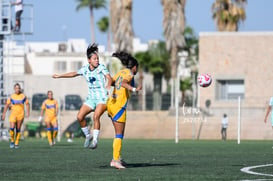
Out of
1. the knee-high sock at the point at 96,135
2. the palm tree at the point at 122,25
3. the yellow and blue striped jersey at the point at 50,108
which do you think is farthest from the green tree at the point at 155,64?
the knee-high sock at the point at 96,135

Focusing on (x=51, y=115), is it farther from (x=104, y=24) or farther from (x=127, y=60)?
(x=104, y=24)

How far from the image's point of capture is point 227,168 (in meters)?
14.9

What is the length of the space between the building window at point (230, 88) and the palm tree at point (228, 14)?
1284 cm

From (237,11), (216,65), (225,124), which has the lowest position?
(225,124)

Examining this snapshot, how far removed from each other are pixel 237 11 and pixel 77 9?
46.6 metres

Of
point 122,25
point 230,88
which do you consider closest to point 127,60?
point 230,88

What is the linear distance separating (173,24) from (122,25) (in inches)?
141

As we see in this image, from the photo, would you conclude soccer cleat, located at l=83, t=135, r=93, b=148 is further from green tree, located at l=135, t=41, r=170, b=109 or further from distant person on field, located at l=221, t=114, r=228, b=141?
green tree, located at l=135, t=41, r=170, b=109

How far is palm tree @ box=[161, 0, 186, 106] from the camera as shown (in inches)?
2282

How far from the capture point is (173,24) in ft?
191

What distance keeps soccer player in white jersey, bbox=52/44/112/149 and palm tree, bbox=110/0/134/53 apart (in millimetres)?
41663

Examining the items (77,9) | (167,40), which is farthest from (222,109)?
(77,9)

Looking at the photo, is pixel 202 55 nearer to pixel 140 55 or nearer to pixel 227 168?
pixel 140 55

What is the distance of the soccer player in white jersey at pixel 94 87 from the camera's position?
16438mm
